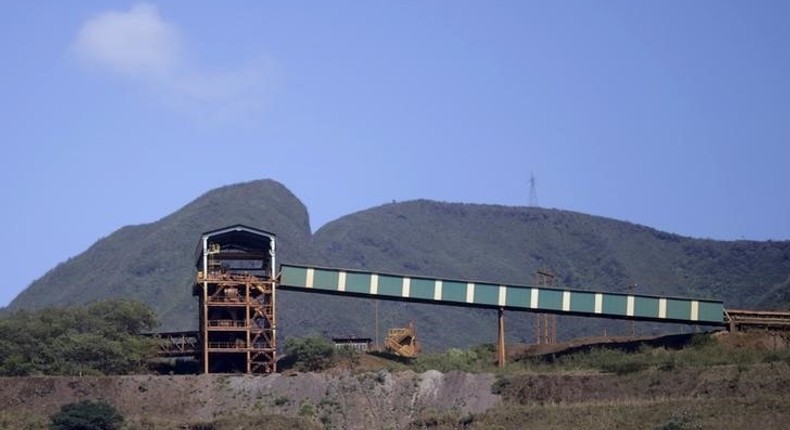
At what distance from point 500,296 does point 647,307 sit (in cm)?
839

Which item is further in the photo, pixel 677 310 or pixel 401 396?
pixel 677 310

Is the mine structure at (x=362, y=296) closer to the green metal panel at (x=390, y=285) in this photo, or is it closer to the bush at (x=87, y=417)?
the green metal panel at (x=390, y=285)

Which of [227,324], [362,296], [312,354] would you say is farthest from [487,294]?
[227,324]

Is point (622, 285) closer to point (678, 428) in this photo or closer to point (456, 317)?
point (456, 317)

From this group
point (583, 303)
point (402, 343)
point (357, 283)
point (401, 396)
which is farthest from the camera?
point (402, 343)

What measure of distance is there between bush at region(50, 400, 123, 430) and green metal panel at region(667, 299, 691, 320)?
103 feet

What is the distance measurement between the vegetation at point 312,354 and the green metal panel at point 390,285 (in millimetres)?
4487

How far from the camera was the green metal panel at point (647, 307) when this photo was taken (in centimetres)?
8400

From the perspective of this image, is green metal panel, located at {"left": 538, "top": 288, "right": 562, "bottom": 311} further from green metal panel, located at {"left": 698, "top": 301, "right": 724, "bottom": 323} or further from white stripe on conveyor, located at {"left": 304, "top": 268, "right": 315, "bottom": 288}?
white stripe on conveyor, located at {"left": 304, "top": 268, "right": 315, "bottom": 288}

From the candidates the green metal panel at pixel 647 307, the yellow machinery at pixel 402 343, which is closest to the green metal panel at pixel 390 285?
the yellow machinery at pixel 402 343

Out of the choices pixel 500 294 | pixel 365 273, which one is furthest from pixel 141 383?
pixel 500 294

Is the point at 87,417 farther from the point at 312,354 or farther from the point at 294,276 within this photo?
the point at 294,276

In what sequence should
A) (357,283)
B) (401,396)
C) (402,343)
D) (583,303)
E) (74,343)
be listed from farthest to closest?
1. (402,343)
2. (357,283)
3. (583,303)
4. (74,343)
5. (401,396)

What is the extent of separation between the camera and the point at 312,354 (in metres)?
84.6
